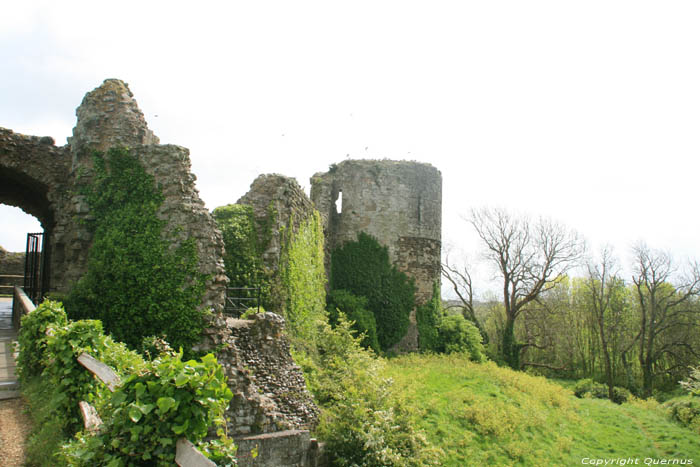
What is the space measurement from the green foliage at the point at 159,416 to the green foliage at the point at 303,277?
9196mm

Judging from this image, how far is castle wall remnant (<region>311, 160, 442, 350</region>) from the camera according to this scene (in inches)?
838

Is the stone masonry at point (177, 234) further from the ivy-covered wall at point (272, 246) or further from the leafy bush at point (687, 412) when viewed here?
the leafy bush at point (687, 412)

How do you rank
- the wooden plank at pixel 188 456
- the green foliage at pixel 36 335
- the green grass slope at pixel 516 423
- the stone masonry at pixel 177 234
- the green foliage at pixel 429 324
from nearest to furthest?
the wooden plank at pixel 188 456, the green foliage at pixel 36 335, the stone masonry at pixel 177 234, the green grass slope at pixel 516 423, the green foliage at pixel 429 324

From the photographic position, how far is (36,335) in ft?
22.6

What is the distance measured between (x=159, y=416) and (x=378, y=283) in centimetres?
1768

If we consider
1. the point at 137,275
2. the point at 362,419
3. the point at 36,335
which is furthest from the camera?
the point at 362,419

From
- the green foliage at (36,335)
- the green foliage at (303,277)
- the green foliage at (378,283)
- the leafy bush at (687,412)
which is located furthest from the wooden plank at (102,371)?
the leafy bush at (687,412)

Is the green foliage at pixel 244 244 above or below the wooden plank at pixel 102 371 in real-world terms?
above

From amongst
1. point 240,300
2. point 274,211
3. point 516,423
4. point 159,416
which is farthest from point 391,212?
point 159,416

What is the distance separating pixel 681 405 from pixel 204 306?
23.2m

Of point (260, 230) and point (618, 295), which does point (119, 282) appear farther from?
point (618, 295)

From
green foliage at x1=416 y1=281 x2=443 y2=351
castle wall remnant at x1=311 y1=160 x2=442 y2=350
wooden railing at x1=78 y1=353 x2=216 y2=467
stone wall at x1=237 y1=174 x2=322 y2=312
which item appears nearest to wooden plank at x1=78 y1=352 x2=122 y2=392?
wooden railing at x1=78 y1=353 x2=216 y2=467

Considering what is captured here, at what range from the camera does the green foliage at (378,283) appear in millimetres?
20406

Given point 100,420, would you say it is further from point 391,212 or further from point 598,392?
point 598,392
